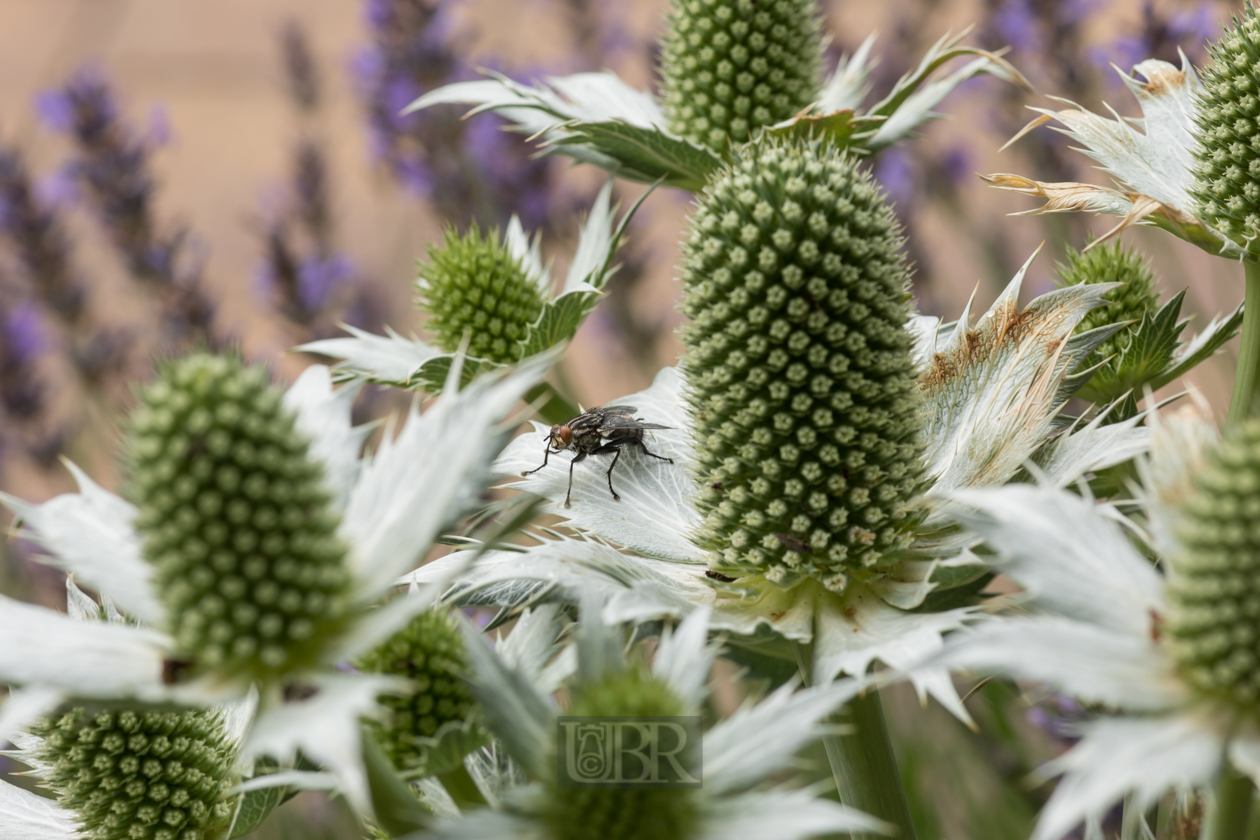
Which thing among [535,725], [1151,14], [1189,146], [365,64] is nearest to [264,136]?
[365,64]

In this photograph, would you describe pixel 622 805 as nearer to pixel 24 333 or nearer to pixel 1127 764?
pixel 1127 764

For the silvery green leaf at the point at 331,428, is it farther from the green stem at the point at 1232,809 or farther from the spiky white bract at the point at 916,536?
the green stem at the point at 1232,809

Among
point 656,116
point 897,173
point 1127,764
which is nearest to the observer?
point 1127,764

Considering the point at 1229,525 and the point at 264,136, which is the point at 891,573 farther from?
the point at 264,136

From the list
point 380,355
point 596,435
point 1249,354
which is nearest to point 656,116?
point 380,355

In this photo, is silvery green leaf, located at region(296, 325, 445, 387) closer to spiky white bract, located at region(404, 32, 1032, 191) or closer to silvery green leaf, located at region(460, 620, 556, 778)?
spiky white bract, located at region(404, 32, 1032, 191)

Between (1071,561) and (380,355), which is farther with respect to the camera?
(380,355)

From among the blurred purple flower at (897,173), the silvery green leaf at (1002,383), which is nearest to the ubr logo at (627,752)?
the silvery green leaf at (1002,383)
